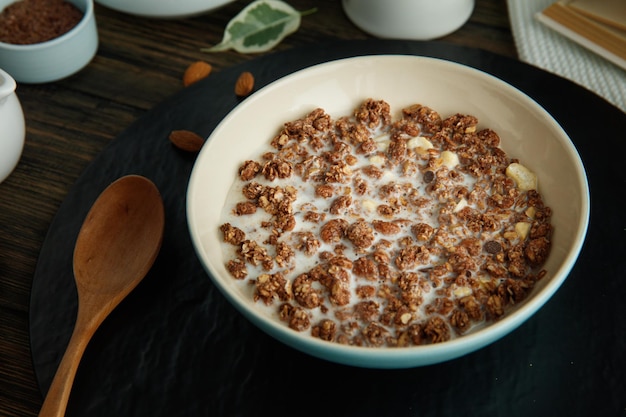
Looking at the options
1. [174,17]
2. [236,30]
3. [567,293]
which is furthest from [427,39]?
[567,293]

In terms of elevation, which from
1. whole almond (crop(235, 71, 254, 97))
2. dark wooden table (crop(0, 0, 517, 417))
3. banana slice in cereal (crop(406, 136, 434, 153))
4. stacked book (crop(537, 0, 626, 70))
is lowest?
dark wooden table (crop(0, 0, 517, 417))

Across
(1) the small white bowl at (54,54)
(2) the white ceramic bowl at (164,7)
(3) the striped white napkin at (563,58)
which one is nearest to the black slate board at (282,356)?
(3) the striped white napkin at (563,58)

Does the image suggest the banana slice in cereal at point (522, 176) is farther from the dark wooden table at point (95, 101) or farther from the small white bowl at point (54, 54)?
the small white bowl at point (54, 54)

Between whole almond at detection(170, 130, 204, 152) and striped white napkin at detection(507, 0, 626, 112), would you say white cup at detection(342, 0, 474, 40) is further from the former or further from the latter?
whole almond at detection(170, 130, 204, 152)

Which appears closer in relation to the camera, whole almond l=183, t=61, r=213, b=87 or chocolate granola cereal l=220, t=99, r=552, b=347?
chocolate granola cereal l=220, t=99, r=552, b=347

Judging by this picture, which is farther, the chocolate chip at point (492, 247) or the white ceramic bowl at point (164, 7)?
Answer: the white ceramic bowl at point (164, 7)

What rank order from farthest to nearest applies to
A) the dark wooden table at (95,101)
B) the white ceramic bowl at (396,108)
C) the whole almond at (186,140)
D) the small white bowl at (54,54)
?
the small white bowl at (54,54) → the whole almond at (186,140) → the dark wooden table at (95,101) → the white ceramic bowl at (396,108)

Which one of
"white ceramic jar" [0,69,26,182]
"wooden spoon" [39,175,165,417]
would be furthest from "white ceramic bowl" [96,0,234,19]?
"wooden spoon" [39,175,165,417]

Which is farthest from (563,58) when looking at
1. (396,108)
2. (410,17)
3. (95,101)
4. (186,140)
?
(95,101)
